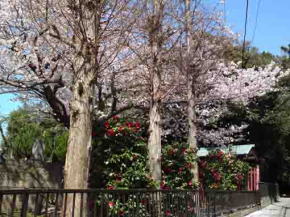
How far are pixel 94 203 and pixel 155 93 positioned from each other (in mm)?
4953

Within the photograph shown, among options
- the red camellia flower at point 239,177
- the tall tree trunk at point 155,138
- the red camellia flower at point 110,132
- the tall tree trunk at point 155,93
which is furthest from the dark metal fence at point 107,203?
the red camellia flower at point 239,177

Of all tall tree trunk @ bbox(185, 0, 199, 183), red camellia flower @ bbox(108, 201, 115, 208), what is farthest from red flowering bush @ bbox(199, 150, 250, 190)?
red camellia flower @ bbox(108, 201, 115, 208)

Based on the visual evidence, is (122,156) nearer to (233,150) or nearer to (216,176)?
(216,176)

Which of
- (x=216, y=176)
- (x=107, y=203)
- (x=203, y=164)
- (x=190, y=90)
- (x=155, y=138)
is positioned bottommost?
(x=107, y=203)

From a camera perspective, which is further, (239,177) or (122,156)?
(239,177)

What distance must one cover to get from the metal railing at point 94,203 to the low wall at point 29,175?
13.8 feet

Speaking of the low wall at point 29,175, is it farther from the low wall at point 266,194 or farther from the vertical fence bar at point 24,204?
the low wall at point 266,194

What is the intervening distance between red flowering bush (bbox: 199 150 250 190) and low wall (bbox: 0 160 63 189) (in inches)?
235

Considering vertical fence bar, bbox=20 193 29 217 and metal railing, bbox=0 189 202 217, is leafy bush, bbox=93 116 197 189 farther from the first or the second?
vertical fence bar, bbox=20 193 29 217

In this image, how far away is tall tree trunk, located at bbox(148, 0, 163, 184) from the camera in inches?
Answer: 371

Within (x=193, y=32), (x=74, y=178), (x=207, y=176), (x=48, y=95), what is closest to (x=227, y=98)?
(x=207, y=176)

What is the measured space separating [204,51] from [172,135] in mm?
6284

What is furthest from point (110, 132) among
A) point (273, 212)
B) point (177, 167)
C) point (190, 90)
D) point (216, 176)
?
point (273, 212)

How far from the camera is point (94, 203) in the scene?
5238 millimetres
